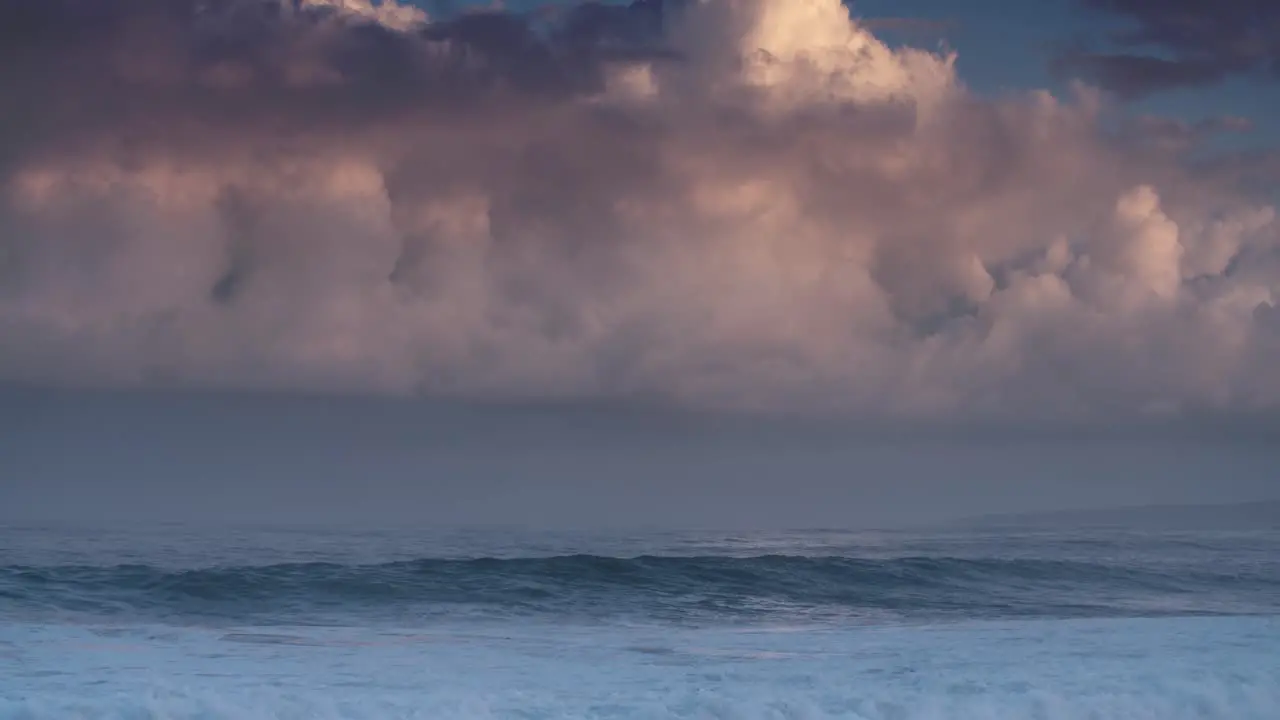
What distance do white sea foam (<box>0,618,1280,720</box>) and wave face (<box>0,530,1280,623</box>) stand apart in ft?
11.0

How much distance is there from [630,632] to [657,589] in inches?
234

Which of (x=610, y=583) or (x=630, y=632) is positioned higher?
(x=610, y=583)

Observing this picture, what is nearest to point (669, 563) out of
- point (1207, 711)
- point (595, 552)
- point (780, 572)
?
point (780, 572)

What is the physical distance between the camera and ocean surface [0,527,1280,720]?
1253cm

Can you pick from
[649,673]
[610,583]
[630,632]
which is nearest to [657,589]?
[610,583]

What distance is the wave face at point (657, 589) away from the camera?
2245 cm

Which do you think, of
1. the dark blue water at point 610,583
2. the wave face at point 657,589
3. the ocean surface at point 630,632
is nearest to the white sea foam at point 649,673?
the ocean surface at point 630,632

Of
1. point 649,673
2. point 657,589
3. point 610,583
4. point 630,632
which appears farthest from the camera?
point 610,583

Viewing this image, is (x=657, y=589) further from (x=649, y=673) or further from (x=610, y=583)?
(x=649, y=673)

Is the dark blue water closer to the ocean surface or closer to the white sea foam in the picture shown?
the ocean surface

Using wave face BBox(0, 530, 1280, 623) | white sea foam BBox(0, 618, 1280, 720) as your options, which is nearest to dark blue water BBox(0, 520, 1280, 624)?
wave face BBox(0, 530, 1280, 623)

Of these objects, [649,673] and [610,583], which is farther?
[610,583]

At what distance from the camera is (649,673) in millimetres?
14516

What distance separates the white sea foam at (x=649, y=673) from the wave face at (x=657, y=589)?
3.34 meters
